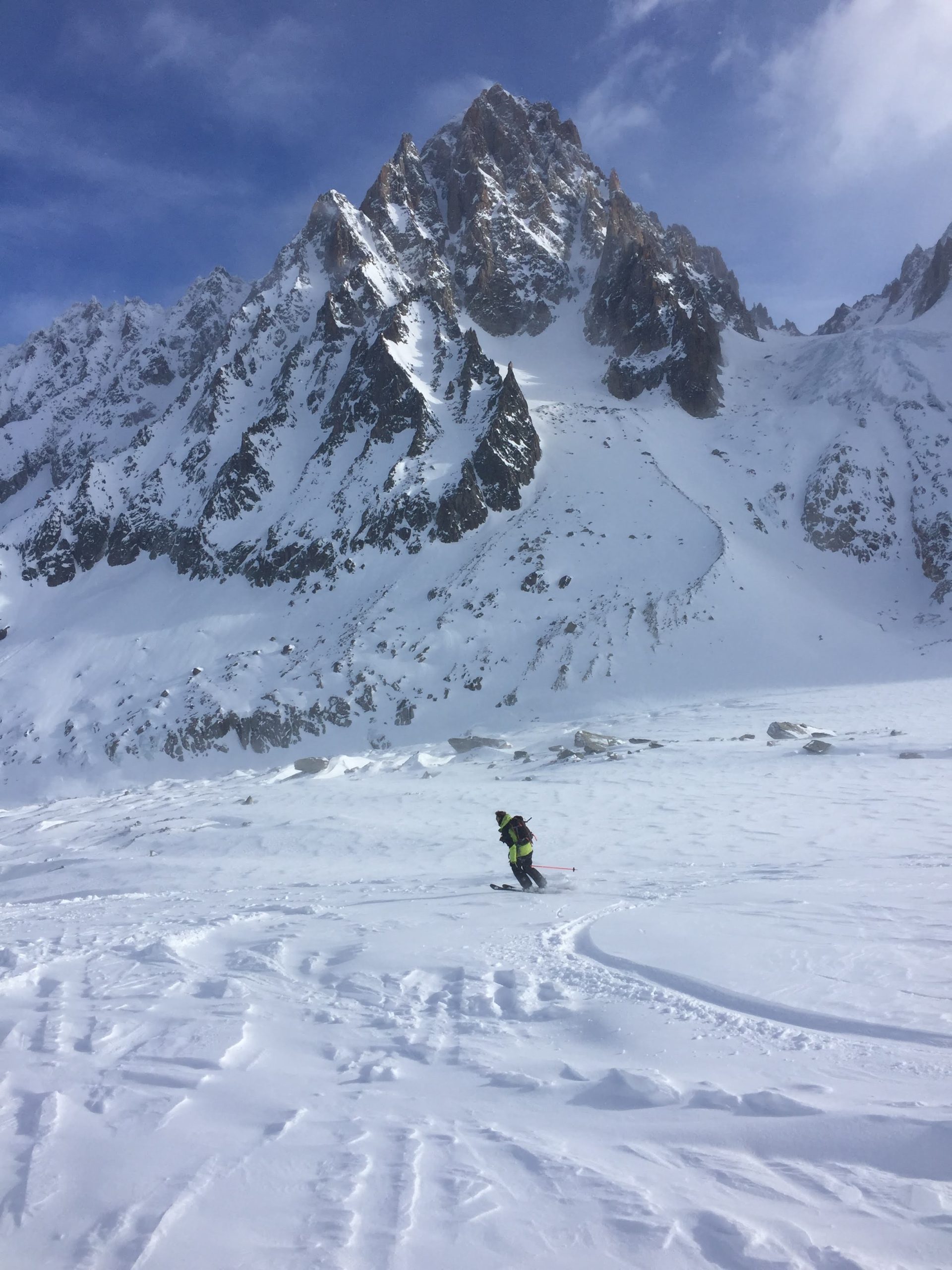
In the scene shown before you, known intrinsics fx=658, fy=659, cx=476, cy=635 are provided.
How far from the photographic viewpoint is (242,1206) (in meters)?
3.17

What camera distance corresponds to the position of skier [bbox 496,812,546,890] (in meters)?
9.91

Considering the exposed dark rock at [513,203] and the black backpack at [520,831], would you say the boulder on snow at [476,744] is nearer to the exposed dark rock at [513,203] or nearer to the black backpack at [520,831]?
the black backpack at [520,831]

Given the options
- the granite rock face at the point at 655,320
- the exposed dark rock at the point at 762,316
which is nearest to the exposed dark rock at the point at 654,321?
the granite rock face at the point at 655,320

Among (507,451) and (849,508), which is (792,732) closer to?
(849,508)

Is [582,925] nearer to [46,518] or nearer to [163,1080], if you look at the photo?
[163,1080]

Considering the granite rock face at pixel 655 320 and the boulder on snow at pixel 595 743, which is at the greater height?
the granite rock face at pixel 655 320

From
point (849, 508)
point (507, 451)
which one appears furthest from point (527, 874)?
point (849, 508)

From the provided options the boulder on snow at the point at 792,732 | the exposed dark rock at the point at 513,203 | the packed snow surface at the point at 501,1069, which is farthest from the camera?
the exposed dark rock at the point at 513,203

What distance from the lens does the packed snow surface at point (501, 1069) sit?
2.94 m

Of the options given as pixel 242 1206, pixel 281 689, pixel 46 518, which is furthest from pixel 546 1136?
pixel 46 518

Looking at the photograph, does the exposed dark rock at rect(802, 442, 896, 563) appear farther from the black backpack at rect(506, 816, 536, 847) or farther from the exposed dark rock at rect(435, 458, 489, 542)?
the black backpack at rect(506, 816, 536, 847)

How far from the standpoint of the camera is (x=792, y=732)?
891 inches

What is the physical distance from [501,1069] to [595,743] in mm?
20157

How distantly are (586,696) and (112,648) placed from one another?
111ft
